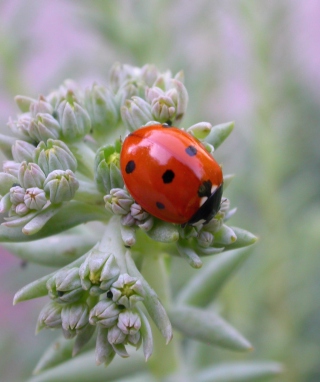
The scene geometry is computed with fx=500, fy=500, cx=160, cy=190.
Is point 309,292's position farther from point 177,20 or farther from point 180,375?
point 177,20

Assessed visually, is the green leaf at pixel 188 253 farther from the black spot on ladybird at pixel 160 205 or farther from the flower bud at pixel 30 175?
the flower bud at pixel 30 175

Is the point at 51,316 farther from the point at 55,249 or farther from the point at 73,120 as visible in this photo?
the point at 73,120

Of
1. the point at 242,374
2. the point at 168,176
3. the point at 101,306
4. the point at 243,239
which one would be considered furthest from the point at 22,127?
the point at 242,374

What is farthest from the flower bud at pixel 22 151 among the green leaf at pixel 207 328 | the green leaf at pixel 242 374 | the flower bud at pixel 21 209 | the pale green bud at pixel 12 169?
the green leaf at pixel 242 374

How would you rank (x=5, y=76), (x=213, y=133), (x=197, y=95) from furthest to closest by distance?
(x=5, y=76), (x=197, y=95), (x=213, y=133)

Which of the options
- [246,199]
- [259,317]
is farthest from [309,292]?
[246,199]

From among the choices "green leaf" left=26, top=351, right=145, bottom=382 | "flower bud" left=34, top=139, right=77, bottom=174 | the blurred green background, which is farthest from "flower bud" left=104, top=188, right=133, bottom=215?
the blurred green background

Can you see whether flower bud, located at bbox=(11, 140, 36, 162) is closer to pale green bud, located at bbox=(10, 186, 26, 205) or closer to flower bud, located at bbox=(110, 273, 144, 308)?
pale green bud, located at bbox=(10, 186, 26, 205)
